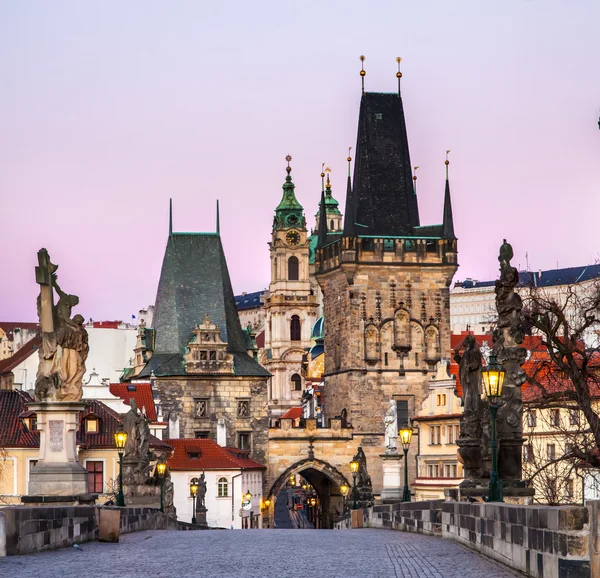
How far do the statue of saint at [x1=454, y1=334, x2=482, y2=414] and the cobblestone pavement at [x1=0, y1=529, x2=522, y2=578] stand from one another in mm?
2863

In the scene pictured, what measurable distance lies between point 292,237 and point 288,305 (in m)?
6.75

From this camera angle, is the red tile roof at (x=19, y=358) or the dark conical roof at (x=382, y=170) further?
the red tile roof at (x=19, y=358)

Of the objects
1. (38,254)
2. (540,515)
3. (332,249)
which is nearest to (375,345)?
(332,249)

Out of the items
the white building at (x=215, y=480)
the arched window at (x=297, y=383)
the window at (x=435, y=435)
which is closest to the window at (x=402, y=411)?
the window at (x=435, y=435)

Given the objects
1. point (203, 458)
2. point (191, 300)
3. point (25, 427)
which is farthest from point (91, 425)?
point (191, 300)

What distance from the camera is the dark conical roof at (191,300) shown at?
9575 cm

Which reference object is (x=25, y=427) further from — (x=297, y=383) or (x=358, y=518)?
(x=297, y=383)

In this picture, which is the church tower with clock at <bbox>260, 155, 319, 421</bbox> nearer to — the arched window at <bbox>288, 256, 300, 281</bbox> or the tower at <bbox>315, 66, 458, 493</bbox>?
the arched window at <bbox>288, 256, 300, 281</bbox>

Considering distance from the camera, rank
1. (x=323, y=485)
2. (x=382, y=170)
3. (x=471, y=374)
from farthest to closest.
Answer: (x=323, y=485), (x=382, y=170), (x=471, y=374)

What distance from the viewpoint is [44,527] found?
2016 cm

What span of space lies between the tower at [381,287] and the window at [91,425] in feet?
72.3

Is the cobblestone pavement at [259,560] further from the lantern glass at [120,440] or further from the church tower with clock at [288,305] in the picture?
the church tower with clock at [288,305]

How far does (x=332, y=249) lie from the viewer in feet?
320

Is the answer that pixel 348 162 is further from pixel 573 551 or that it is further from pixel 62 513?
pixel 573 551
